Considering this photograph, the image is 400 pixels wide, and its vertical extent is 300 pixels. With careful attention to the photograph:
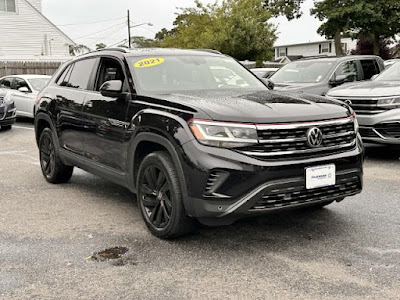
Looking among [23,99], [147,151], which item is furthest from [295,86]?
[23,99]

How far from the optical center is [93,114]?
543 cm

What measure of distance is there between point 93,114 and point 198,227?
175 cm

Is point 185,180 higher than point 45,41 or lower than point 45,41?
lower

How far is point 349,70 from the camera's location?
10.9 meters

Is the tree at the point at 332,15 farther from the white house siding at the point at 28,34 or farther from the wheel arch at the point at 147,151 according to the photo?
the wheel arch at the point at 147,151

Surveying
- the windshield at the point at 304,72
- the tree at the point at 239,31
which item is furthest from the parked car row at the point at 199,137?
the tree at the point at 239,31

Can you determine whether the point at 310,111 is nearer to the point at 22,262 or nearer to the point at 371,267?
the point at 371,267

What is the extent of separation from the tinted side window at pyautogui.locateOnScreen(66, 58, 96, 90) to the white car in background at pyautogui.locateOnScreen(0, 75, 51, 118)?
8.31 metres

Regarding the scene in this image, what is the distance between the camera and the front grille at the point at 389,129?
767 centimetres

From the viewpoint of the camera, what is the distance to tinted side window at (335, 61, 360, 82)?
1067 centimetres

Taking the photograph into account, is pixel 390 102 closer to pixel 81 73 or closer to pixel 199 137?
pixel 81 73

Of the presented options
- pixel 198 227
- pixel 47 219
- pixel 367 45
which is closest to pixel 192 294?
pixel 198 227

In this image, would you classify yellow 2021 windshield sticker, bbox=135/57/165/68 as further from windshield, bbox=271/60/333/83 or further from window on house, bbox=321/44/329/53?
window on house, bbox=321/44/329/53

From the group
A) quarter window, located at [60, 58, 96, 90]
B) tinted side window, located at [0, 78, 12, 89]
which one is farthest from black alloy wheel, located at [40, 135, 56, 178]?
tinted side window, located at [0, 78, 12, 89]
